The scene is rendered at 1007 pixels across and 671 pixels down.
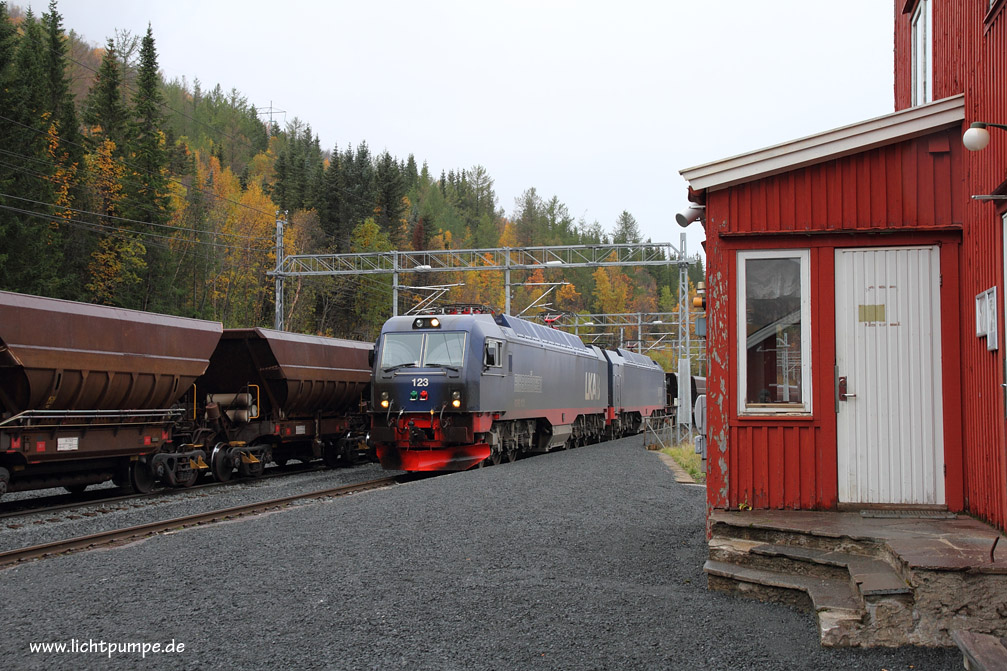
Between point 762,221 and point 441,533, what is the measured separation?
452 centimetres

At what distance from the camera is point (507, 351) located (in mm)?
18125

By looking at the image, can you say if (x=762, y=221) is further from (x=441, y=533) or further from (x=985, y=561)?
(x=441, y=533)

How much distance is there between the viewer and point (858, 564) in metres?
5.86

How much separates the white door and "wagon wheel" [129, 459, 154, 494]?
38.4 ft

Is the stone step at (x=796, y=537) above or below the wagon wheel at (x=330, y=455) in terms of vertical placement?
above

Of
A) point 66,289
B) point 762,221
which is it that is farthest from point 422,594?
point 66,289

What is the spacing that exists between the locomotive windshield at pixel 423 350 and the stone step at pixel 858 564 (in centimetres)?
1058

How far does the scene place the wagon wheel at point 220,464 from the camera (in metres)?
16.1

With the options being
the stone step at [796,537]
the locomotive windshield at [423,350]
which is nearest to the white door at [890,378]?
the stone step at [796,537]

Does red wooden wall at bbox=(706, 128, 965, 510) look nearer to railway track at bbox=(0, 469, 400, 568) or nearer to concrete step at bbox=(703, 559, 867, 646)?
concrete step at bbox=(703, 559, 867, 646)

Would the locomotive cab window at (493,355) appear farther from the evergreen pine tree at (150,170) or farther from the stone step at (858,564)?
the evergreen pine tree at (150,170)

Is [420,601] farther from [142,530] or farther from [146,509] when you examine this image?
[146,509]

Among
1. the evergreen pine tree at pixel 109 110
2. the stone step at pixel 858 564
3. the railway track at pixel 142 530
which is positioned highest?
the evergreen pine tree at pixel 109 110

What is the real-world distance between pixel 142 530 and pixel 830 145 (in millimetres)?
8783
